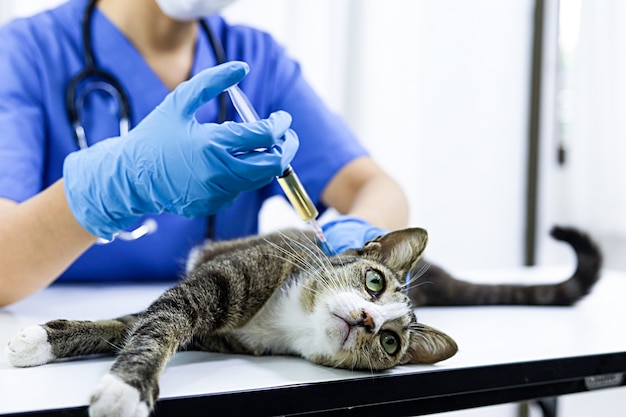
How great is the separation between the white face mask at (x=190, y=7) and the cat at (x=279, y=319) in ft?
1.73

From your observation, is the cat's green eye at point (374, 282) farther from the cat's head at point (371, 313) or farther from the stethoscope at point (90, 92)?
the stethoscope at point (90, 92)

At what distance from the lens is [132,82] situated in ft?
4.09

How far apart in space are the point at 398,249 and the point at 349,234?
14 centimetres

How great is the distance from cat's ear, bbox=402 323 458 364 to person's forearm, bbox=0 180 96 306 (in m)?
Result: 0.49

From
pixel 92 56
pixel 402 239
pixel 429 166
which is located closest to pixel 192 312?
pixel 402 239

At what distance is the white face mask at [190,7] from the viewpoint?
1.16 m

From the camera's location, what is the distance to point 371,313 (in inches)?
28.0

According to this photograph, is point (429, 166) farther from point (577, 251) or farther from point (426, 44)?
point (577, 251)

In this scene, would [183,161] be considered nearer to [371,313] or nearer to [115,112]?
[371,313]

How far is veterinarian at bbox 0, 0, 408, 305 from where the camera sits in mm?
752

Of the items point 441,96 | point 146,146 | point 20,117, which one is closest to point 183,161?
point 146,146

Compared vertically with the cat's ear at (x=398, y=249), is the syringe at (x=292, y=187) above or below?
above

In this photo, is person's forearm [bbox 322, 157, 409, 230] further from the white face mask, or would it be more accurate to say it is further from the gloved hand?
the white face mask

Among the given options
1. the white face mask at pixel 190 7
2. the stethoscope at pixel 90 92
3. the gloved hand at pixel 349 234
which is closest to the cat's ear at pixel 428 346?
the gloved hand at pixel 349 234
